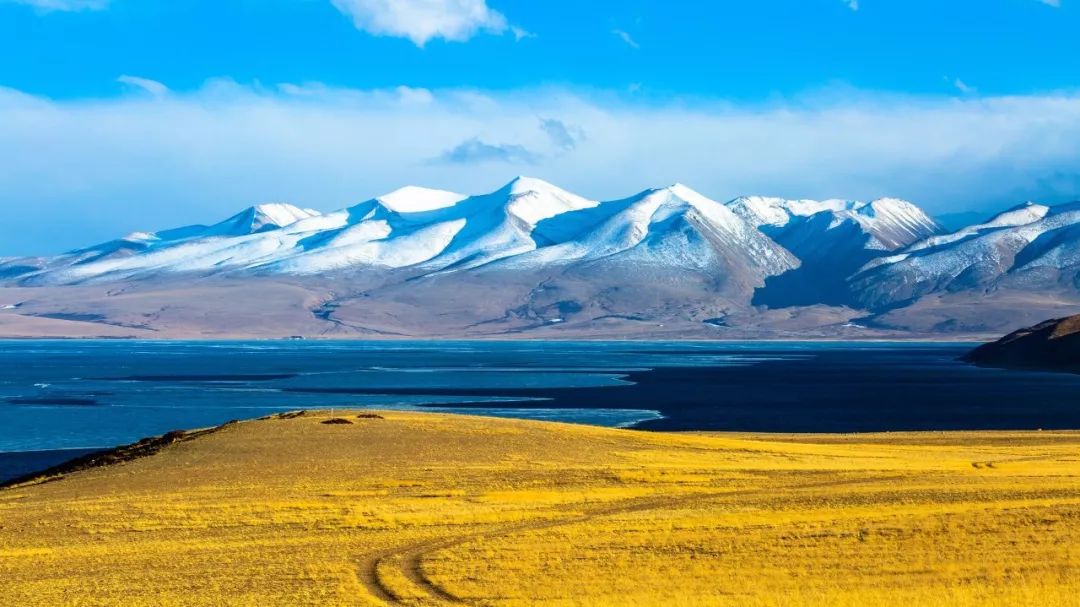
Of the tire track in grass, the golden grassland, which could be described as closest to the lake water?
the golden grassland

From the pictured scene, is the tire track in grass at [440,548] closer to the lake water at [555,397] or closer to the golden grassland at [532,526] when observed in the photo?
the golden grassland at [532,526]

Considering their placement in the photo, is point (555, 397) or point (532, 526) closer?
point (532, 526)

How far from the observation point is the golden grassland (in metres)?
31.1

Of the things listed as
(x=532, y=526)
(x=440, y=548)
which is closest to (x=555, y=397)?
(x=532, y=526)

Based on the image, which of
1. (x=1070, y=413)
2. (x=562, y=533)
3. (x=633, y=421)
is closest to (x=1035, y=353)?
(x=1070, y=413)

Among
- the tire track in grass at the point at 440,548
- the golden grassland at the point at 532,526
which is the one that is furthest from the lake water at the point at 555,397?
the tire track in grass at the point at 440,548

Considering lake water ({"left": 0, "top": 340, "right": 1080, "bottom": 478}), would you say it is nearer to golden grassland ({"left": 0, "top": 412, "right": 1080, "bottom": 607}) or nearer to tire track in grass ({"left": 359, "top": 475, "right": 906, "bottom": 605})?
golden grassland ({"left": 0, "top": 412, "right": 1080, "bottom": 607})

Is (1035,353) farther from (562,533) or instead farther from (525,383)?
(562,533)

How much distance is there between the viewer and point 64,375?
563 feet

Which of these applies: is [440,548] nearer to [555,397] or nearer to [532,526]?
[532,526]

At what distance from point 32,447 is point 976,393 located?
82.0m

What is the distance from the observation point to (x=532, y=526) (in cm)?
3797

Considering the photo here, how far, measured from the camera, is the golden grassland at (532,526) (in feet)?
102

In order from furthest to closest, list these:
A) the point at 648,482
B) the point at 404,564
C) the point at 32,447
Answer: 1. the point at 32,447
2. the point at 648,482
3. the point at 404,564
